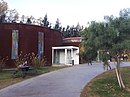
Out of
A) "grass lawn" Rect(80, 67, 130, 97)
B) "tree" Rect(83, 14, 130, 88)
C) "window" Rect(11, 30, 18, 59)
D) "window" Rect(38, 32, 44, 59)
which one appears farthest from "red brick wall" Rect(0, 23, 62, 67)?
"tree" Rect(83, 14, 130, 88)

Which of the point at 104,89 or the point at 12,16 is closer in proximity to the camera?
the point at 104,89

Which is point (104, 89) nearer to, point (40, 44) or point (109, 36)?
point (109, 36)

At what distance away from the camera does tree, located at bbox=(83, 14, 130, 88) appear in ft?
50.4

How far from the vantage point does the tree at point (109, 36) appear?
15375 millimetres

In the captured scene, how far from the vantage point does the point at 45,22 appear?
89188 millimetres

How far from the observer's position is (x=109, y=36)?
608 inches

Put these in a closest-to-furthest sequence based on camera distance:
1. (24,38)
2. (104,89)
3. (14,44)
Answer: (104,89), (14,44), (24,38)

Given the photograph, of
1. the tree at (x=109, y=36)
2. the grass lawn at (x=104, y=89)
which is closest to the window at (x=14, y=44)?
the grass lawn at (x=104, y=89)

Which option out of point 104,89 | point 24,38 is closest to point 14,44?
point 24,38

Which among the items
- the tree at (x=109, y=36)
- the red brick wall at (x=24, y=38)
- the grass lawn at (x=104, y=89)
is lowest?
the grass lawn at (x=104, y=89)

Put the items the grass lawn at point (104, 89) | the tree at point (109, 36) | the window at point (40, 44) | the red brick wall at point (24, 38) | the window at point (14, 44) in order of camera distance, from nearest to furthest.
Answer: the grass lawn at point (104, 89) < the tree at point (109, 36) < the red brick wall at point (24, 38) < the window at point (14, 44) < the window at point (40, 44)

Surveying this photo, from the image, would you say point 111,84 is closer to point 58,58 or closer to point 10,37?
point 10,37

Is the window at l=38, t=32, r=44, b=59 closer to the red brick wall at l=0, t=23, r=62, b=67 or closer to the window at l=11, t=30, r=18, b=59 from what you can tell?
the red brick wall at l=0, t=23, r=62, b=67

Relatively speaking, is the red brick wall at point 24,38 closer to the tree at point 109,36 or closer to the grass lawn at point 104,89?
the grass lawn at point 104,89
